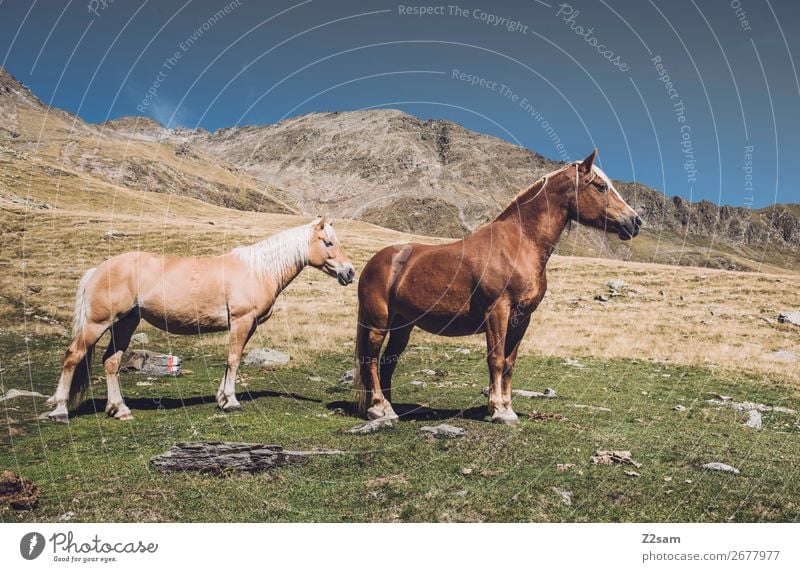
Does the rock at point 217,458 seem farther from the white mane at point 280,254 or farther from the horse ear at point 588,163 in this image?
the horse ear at point 588,163

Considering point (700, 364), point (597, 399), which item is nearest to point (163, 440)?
point (597, 399)

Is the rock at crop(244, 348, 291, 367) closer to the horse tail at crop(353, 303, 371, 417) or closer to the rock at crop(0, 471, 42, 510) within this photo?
the horse tail at crop(353, 303, 371, 417)

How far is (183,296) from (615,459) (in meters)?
7.62

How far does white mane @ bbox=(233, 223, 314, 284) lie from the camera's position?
10.7 m

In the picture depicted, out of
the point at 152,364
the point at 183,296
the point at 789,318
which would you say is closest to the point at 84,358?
the point at 183,296

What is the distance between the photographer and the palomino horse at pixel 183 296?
30.7 feet

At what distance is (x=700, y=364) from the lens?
21625mm

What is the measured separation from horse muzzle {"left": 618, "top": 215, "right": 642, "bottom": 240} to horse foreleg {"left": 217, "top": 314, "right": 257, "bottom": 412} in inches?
264

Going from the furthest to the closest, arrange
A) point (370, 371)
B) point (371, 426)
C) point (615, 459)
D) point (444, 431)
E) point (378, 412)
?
point (370, 371) → point (378, 412) → point (371, 426) → point (444, 431) → point (615, 459)

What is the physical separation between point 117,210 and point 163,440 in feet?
213

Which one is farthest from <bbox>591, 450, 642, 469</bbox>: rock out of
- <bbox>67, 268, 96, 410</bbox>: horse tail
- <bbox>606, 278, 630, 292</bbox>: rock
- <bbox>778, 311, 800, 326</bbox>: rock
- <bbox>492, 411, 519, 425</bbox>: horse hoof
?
<bbox>606, 278, 630, 292</bbox>: rock

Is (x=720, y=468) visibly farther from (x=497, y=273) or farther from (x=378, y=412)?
(x=378, y=412)

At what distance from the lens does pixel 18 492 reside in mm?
6555

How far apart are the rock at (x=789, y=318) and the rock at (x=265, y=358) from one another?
26.9 metres
